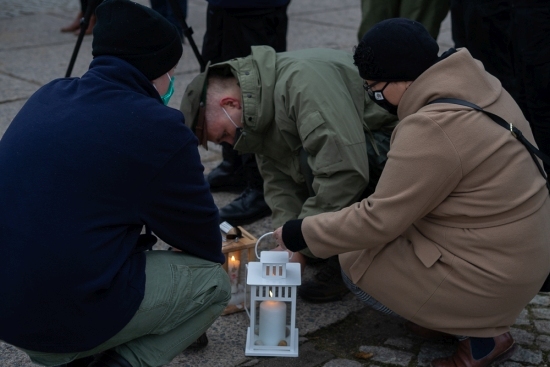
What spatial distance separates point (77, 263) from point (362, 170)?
1300mm

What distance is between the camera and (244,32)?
3.90 meters

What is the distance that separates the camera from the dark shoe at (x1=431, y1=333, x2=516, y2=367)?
266 cm

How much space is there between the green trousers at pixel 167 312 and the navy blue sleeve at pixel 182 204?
8 cm

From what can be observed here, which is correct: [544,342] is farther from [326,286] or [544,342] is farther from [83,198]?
[83,198]

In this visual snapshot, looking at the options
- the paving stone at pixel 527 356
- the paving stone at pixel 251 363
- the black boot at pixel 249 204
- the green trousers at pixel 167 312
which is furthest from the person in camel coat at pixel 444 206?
the black boot at pixel 249 204

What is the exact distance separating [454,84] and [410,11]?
2003mm

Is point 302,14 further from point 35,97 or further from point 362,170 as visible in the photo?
point 35,97

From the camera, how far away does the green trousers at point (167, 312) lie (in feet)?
7.25

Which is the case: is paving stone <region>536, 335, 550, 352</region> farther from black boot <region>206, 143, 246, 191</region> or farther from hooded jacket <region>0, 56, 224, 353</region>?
black boot <region>206, 143, 246, 191</region>

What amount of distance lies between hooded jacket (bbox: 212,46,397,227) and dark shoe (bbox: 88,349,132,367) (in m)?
1.00

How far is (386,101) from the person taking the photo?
2.55 m

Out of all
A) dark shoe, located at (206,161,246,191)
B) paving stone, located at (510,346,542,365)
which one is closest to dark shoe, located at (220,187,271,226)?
dark shoe, located at (206,161,246,191)

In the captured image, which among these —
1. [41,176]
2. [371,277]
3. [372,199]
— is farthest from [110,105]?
[371,277]

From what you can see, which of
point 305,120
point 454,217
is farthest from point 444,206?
point 305,120
